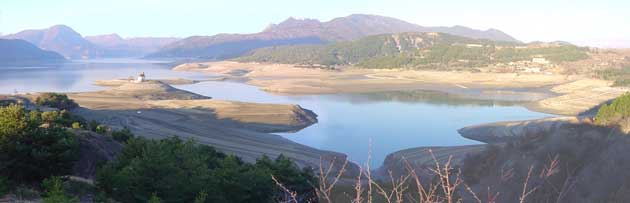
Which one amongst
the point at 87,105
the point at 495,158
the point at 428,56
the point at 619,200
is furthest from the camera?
the point at 428,56

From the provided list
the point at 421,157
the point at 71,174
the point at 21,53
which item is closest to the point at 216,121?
the point at 421,157

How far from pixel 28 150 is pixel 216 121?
88.4ft

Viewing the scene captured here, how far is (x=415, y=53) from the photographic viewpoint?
124 metres

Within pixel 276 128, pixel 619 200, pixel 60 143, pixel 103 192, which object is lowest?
pixel 276 128

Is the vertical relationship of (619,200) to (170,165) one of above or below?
below

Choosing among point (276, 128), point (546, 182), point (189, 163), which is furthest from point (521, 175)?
point (276, 128)

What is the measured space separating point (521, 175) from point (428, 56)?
4141 inches

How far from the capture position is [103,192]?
845cm

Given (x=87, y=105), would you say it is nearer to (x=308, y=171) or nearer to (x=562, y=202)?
(x=308, y=171)

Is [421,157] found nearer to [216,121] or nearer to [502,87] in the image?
[216,121]

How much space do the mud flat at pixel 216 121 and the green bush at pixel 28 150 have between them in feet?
47.3

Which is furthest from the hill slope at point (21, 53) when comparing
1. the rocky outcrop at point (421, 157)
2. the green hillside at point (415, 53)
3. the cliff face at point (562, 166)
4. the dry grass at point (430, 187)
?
the dry grass at point (430, 187)

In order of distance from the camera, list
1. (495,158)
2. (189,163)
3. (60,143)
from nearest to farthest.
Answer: (60,143)
(189,163)
(495,158)

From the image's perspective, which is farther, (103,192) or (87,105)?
(87,105)
